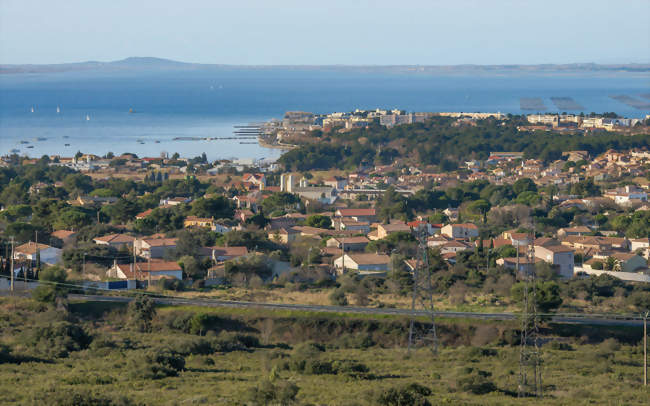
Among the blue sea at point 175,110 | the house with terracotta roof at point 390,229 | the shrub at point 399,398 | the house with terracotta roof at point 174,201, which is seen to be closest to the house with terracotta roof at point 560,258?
the house with terracotta roof at point 390,229

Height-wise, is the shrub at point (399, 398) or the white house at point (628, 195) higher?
the shrub at point (399, 398)

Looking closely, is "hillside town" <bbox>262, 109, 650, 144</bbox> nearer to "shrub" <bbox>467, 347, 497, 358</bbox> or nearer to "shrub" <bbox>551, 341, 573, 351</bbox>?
"shrub" <bbox>551, 341, 573, 351</bbox>

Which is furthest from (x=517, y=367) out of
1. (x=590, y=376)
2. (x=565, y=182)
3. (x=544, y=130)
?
(x=544, y=130)

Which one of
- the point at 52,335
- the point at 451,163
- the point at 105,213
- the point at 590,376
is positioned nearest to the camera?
the point at 590,376

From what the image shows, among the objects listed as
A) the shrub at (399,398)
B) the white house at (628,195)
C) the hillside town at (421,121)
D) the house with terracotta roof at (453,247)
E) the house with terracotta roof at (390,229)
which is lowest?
the house with terracotta roof at (453,247)

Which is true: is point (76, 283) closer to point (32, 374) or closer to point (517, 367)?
point (32, 374)

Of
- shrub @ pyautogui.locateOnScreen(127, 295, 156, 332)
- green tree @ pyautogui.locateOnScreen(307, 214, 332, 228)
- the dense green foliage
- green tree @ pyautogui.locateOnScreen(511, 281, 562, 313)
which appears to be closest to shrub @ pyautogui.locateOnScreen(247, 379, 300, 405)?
shrub @ pyautogui.locateOnScreen(127, 295, 156, 332)

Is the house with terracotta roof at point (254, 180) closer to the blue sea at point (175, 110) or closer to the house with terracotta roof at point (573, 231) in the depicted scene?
Result: the blue sea at point (175, 110)
